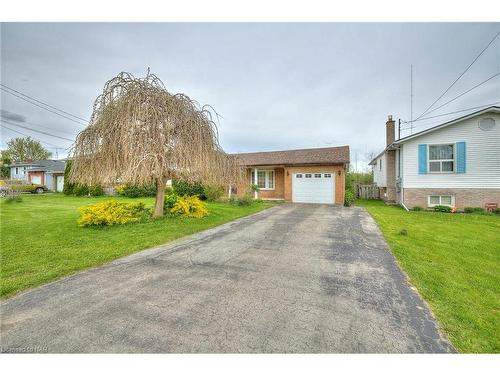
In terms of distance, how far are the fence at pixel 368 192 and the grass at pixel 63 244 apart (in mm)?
15958

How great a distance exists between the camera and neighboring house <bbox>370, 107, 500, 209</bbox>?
1140 cm

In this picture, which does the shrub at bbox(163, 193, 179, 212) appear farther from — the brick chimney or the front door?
the front door

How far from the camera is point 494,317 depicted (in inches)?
104

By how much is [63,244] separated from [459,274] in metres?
8.64

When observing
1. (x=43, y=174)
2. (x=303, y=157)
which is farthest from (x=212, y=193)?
(x=43, y=174)

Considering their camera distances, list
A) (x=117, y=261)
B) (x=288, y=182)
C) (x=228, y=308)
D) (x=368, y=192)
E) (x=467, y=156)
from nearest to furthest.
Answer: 1. (x=228, y=308)
2. (x=117, y=261)
3. (x=467, y=156)
4. (x=288, y=182)
5. (x=368, y=192)

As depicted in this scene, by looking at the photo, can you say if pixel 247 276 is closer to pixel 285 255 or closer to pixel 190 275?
pixel 190 275

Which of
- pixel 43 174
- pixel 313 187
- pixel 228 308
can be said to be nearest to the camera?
pixel 228 308

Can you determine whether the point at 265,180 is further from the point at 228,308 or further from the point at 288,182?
the point at 228,308

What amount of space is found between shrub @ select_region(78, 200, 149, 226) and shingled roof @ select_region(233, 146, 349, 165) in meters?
9.45

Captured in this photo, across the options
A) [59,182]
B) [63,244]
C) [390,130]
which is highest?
[390,130]

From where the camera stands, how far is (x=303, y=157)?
1766 cm
